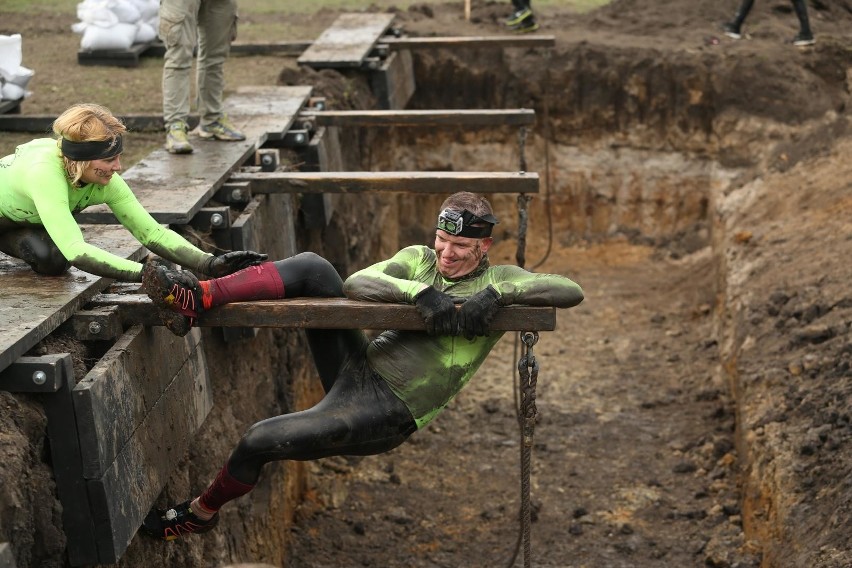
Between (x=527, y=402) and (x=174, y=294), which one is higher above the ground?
(x=174, y=294)

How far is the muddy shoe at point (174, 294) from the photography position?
5051 mm

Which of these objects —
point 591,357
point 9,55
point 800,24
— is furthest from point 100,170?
point 800,24

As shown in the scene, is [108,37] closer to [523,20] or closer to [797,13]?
[523,20]

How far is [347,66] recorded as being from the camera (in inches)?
487

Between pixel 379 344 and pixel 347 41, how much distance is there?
27.2 feet

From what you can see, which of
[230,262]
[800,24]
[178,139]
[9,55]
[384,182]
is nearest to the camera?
[230,262]

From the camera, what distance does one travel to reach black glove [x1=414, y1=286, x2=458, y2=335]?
16.7 ft

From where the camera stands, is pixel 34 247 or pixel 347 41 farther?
pixel 347 41

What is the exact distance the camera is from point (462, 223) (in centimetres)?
547

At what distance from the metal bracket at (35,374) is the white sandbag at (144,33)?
8.77 m

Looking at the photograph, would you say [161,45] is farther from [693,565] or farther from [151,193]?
[693,565]

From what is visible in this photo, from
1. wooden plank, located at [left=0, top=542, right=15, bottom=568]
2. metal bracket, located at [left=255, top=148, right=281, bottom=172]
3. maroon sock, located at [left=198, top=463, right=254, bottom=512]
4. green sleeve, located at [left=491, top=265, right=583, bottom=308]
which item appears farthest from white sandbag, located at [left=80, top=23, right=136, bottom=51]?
wooden plank, located at [left=0, top=542, right=15, bottom=568]

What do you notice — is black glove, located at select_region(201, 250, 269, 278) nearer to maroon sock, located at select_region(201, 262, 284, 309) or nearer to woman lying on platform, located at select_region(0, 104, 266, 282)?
woman lying on platform, located at select_region(0, 104, 266, 282)

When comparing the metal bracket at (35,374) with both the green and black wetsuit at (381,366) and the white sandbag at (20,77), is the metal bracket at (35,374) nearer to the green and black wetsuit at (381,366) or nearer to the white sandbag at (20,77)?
the green and black wetsuit at (381,366)
